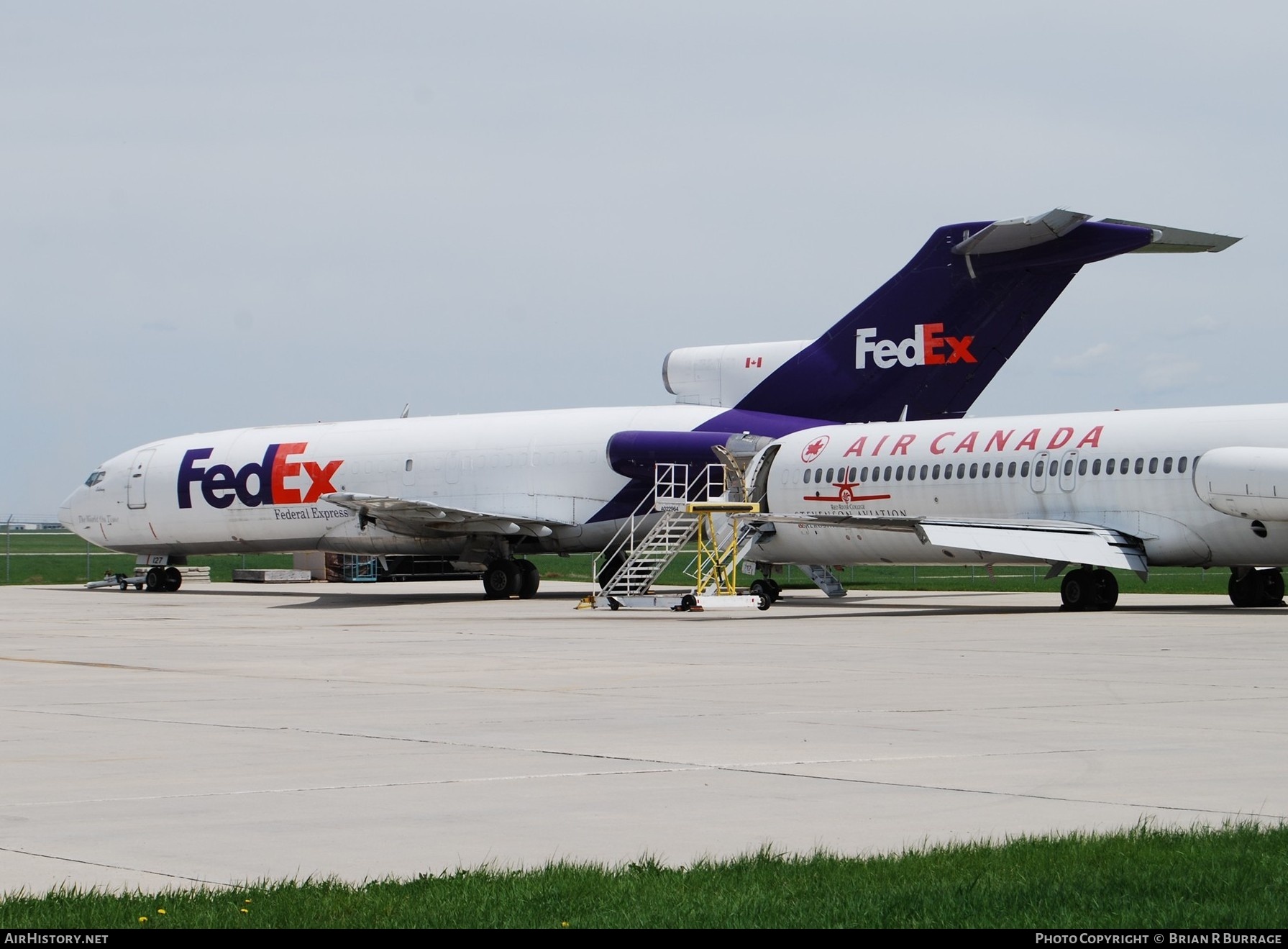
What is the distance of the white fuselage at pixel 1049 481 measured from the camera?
2806 cm

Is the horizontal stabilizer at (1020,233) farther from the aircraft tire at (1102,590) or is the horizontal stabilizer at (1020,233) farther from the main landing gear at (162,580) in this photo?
the main landing gear at (162,580)

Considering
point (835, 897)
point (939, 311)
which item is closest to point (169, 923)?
point (835, 897)

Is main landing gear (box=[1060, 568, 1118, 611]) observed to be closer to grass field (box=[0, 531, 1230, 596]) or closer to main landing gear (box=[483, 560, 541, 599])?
grass field (box=[0, 531, 1230, 596])

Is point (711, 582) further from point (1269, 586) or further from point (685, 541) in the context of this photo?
point (1269, 586)

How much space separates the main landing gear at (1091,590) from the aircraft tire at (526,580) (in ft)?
49.4

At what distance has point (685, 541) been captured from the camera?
117ft

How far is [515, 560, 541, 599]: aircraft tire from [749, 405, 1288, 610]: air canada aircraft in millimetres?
9365

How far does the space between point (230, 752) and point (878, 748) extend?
4.08m

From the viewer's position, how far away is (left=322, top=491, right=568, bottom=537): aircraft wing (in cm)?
3859

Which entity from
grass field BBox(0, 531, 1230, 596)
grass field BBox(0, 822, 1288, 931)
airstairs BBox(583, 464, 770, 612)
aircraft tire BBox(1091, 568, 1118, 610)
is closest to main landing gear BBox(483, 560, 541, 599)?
airstairs BBox(583, 464, 770, 612)

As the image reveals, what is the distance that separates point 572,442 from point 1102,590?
47.1ft

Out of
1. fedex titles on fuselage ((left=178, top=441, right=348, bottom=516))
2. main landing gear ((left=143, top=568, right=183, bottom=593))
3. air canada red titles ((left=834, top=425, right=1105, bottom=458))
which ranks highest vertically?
air canada red titles ((left=834, top=425, right=1105, bottom=458))

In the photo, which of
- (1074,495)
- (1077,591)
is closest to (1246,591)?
(1077,591)

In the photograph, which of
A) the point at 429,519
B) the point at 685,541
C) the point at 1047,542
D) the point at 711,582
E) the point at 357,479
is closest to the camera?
the point at 1047,542
